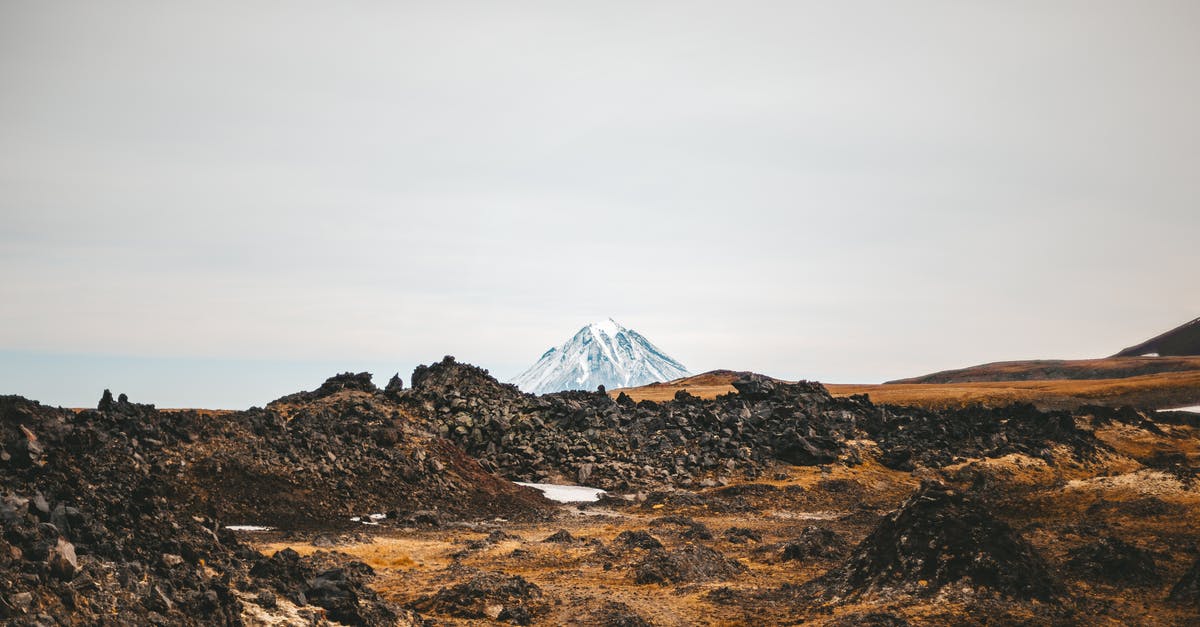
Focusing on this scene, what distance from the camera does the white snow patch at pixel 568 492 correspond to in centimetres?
4112

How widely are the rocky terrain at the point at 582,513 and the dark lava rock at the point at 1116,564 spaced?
0.19 ft

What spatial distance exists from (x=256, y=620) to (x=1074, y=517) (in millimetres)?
27178

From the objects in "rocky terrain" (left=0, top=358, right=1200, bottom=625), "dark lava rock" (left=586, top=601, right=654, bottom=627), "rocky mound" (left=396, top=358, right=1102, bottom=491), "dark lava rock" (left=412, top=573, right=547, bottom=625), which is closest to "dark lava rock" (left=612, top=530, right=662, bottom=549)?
"rocky terrain" (left=0, top=358, right=1200, bottom=625)

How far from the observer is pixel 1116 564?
731 inches

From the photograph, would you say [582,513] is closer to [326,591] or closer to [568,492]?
[568,492]

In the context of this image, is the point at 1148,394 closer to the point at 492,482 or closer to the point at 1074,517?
the point at 1074,517

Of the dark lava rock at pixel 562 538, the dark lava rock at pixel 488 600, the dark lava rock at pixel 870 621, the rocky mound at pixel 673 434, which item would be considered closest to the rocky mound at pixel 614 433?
the rocky mound at pixel 673 434

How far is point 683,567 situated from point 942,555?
8.13 m

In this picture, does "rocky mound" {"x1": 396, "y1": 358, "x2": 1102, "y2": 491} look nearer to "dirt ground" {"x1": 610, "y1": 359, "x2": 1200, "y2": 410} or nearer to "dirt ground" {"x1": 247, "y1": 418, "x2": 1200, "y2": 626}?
"dirt ground" {"x1": 247, "y1": 418, "x2": 1200, "y2": 626}

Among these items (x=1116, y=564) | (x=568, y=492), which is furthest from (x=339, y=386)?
(x=1116, y=564)

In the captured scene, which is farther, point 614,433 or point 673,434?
A: point 673,434

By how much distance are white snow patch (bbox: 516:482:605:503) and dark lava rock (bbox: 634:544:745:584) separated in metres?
16.8

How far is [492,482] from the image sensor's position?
39625 millimetres

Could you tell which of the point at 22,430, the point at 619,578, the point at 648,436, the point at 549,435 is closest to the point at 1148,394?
the point at 648,436
